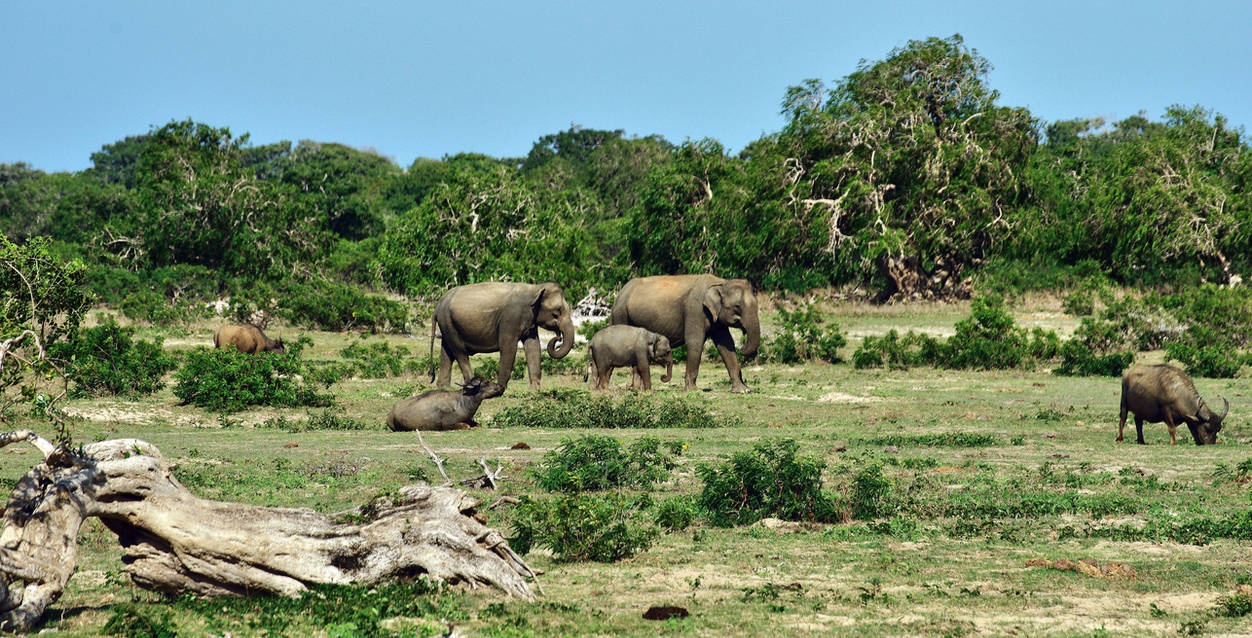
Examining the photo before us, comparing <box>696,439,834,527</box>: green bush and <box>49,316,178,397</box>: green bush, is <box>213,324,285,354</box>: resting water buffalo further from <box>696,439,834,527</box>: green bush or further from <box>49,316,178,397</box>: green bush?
<box>696,439,834,527</box>: green bush

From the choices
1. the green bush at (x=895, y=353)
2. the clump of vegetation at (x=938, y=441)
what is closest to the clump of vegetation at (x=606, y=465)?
the clump of vegetation at (x=938, y=441)

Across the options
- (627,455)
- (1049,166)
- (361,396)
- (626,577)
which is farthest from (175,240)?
(626,577)

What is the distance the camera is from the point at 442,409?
61.6 feet

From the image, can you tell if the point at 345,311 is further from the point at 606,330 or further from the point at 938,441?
the point at 938,441

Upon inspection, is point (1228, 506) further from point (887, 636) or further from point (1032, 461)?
point (887, 636)

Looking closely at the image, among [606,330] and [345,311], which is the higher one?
[345,311]

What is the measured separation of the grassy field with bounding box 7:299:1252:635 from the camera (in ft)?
26.6

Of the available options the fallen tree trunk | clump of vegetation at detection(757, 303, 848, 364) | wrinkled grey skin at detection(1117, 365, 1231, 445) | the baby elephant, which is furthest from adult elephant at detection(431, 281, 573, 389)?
the fallen tree trunk

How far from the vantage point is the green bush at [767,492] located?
12109 millimetres

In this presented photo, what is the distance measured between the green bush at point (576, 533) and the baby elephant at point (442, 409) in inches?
329

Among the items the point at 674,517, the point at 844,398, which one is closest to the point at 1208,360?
the point at 844,398

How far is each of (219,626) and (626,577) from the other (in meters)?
3.06

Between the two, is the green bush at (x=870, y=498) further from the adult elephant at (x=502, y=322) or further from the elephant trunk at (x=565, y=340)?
the elephant trunk at (x=565, y=340)

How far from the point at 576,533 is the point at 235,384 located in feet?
41.8
